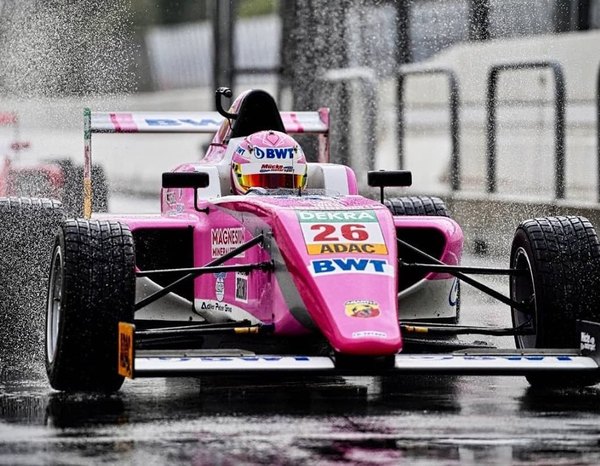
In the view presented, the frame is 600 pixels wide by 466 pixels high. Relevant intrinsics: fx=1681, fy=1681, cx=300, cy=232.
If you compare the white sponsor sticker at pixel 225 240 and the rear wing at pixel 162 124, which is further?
the rear wing at pixel 162 124

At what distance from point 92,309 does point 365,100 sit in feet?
51.8

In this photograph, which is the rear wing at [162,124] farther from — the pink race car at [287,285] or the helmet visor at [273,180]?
the helmet visor at [273,180]

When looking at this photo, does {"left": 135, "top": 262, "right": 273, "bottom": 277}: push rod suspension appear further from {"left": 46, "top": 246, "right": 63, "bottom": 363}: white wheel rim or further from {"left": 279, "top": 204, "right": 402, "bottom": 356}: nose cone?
{"left": 46, "top": 246, "right": 63, "bottom": 363}: white wheel rim

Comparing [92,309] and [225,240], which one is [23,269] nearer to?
[225,240]

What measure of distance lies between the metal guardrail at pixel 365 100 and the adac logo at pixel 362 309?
15.4m

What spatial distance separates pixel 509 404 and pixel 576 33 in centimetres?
1177

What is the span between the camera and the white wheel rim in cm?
922

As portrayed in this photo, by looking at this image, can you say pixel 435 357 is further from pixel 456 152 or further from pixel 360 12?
pixel 360 12

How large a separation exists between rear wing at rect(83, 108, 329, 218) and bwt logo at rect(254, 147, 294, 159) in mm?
1441

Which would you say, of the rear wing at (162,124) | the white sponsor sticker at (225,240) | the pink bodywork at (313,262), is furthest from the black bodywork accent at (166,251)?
the rear wing at (162,124)

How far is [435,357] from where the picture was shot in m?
8.34

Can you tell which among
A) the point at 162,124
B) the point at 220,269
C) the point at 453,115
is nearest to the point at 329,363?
the point at 220,269

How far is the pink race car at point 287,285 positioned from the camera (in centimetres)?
830

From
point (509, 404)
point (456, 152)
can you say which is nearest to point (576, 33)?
point (456, 152)
